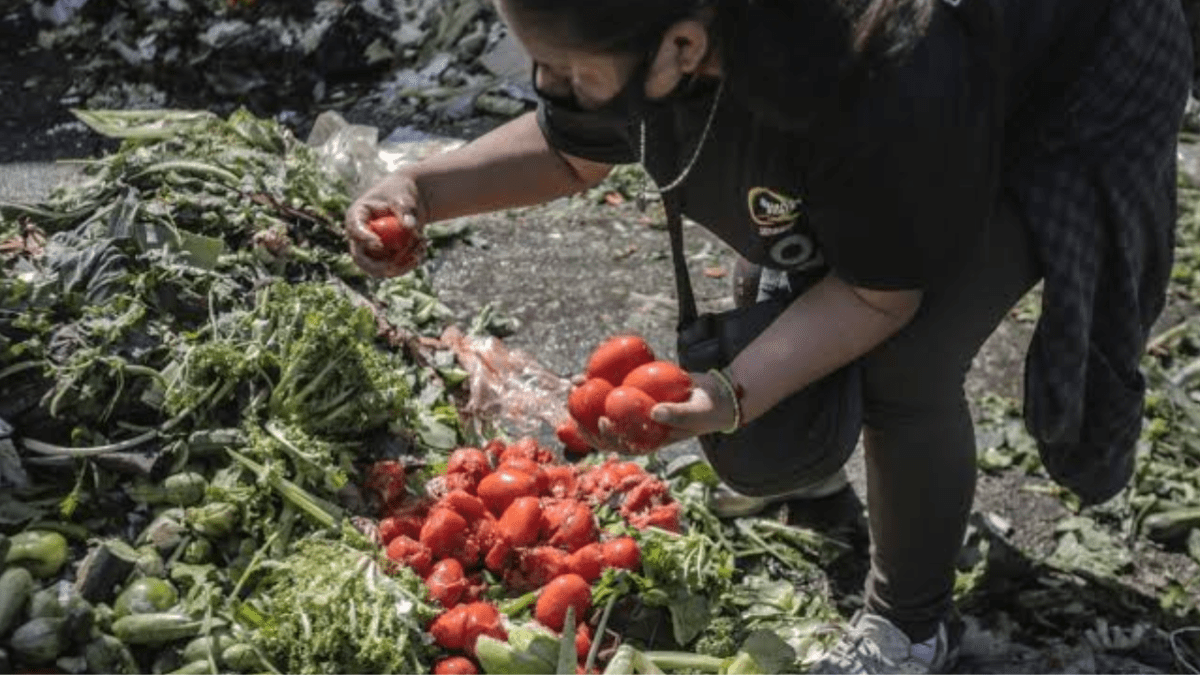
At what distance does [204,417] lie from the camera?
352 centimetres

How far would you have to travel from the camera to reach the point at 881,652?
3234 mm

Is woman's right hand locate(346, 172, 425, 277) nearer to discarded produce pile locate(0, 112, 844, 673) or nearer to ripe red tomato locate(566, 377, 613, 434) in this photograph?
ripe red tomato locate(566, 377, 613, 434)

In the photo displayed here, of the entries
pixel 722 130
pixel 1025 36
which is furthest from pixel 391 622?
pixel 1025 36

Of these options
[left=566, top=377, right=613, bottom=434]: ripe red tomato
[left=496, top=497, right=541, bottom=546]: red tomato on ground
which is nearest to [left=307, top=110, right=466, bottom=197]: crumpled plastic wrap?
[left=496, top=497, right=541, bottom=546]: red tomato on ground

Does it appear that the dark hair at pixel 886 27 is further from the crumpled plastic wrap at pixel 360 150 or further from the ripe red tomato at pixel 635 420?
the crumpled plastic wrap at pixel 360 150

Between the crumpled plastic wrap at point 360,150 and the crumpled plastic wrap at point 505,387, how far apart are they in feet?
3.12

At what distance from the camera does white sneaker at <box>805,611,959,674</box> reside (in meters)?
3.21

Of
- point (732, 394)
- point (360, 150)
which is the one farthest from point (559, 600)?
point (360, 150)

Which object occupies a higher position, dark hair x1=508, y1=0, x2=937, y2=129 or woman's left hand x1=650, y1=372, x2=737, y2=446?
dark hair x1=508, y1=0, x2=937, y2=129

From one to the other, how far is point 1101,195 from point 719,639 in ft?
4.40

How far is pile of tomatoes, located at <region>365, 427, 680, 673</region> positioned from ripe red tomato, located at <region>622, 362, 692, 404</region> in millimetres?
760

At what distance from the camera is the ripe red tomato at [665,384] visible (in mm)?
2623

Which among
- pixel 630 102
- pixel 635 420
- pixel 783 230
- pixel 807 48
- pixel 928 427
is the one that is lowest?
pixel 928 427

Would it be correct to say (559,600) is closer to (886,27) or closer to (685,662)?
(685,662)
